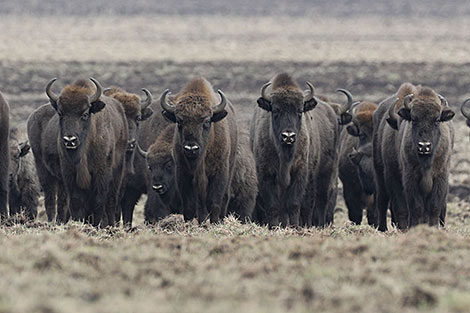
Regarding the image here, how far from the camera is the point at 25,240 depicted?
10172 millimetres

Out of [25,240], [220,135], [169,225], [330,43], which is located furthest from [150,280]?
[330,43]

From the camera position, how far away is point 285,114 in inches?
569

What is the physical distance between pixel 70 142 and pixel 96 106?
0.92 meters

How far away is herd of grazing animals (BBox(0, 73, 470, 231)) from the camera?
14.1m

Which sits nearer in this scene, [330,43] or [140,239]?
[140,239]

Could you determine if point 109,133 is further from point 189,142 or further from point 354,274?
point 354,274

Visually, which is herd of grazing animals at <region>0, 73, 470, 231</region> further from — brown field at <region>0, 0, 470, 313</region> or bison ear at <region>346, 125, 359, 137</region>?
brown field at <region>0, 0, 470, 313</region>

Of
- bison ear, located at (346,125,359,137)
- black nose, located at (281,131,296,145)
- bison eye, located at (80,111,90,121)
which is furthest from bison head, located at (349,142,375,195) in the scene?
bison eye, located at (80,111,90,121)

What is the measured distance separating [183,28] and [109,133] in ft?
296

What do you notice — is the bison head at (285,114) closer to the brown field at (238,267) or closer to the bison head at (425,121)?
the brown field at (238,267)

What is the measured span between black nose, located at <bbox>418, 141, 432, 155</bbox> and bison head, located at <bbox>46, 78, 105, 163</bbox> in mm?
4912

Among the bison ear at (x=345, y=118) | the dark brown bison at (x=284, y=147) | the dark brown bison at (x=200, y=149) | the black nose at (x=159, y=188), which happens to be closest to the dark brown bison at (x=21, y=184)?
the black nose at (x=159, y=188)

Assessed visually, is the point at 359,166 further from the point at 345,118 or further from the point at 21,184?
the point at 21,184

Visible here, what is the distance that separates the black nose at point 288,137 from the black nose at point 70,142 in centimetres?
317
